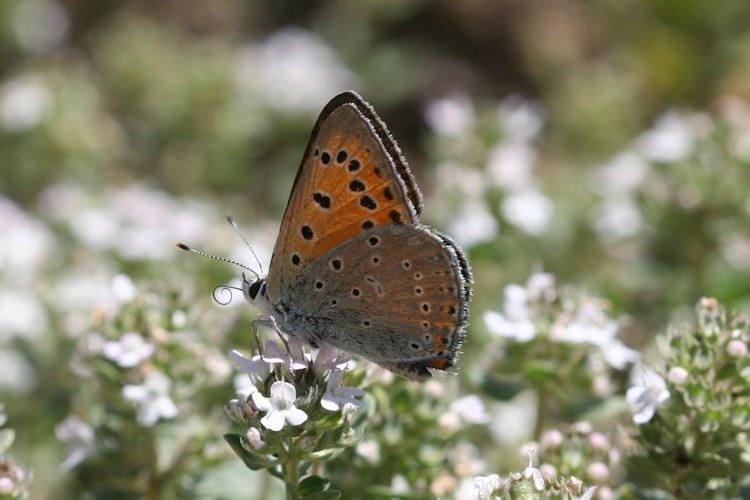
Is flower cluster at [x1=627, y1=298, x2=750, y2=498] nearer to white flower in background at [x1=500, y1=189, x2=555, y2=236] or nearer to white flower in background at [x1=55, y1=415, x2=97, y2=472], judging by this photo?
white flower in background at [x1=500, y1=189, x2=555, y2=236]

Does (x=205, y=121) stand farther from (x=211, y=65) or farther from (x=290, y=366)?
(x=290, y=366)

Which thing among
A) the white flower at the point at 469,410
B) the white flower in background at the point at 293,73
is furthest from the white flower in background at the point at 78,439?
the white flower in background at the point at 293,73

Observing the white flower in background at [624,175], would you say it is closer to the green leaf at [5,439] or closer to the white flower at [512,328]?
the white flower at [512,328]

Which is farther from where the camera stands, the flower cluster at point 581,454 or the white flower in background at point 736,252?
the white flower in background at point 736,252

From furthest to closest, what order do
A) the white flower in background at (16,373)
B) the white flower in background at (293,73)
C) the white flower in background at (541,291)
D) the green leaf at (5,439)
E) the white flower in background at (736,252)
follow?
the white flower in background at (293,73), the white flower in background at (736,252), the white flower in background at (16,373), the white flower in background at (541,291), the green leaf at (5,439)

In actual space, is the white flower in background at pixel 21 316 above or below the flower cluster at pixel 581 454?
above

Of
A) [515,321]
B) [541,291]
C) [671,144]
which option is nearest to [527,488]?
[515,321]

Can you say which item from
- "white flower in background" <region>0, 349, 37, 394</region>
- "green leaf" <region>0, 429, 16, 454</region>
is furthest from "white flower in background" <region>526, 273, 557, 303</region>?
"white flower in background" <region>0, 349, 37, 394</region>

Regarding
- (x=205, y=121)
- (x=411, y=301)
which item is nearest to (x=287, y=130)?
(x=205, y=121)
